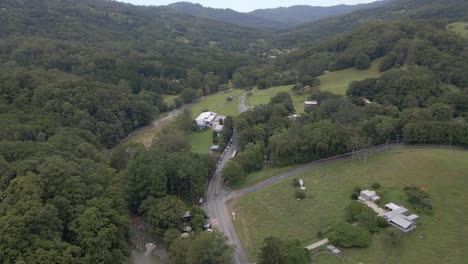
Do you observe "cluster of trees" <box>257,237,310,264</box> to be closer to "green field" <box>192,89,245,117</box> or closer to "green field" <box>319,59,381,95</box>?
"green field" <box>192,89,245,117</box>

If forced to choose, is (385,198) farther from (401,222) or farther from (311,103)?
(311,103)

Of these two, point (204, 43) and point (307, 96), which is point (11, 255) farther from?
point (204, 43)

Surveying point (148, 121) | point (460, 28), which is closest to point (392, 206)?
point (148, 121)

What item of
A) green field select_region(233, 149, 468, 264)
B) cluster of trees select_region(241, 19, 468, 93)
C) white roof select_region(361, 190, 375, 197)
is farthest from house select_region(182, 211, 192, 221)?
cluster of trees select_region(241, 19, 468, 93)

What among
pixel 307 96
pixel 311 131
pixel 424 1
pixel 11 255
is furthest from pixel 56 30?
pixel 424 1

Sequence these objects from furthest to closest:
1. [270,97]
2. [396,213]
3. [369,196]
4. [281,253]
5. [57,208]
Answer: [270,97] → [369,196] → [396,213] → [57,208] → [281,253]
